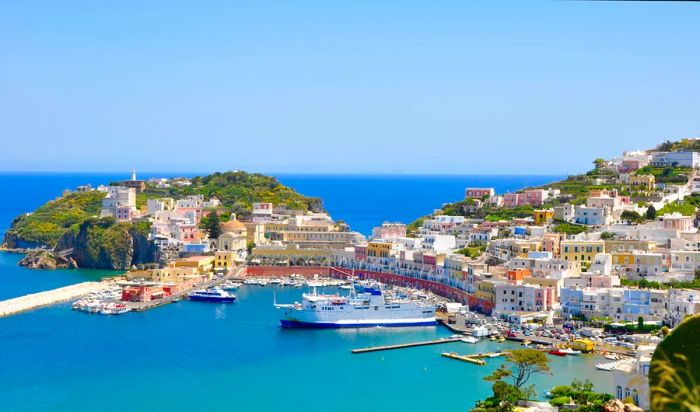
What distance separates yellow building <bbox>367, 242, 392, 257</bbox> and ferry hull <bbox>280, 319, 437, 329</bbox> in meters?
8.06

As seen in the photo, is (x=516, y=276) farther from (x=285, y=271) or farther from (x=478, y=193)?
(x=478, y=193)

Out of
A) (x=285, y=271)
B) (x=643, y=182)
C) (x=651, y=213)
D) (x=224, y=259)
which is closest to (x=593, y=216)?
(x=651, y=213)

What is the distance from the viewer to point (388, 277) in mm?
33125

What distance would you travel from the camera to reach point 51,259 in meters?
38.0

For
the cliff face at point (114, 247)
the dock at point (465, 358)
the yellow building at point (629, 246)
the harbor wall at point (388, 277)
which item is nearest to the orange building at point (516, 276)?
the harbor wall at point (388, 277)

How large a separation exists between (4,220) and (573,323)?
42.3m

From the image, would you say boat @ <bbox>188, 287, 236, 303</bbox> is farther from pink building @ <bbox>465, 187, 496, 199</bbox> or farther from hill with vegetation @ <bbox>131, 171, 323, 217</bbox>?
pink building @ <bbox>465, 187, 496, 199</bbox>

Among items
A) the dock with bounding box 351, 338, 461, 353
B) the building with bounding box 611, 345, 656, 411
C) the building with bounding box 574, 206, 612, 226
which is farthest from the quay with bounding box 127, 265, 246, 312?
the building with bounding box 611, 345, 656, 411

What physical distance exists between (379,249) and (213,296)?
277 inches

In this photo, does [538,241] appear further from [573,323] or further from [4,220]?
[4,220]

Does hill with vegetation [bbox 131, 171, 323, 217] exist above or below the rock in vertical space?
above

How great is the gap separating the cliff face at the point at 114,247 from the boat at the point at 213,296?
7.67m

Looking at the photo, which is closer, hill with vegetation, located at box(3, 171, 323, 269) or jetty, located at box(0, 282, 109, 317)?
jetty, located at box(0, 282, 109, 317)

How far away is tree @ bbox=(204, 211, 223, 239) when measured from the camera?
3922cm
